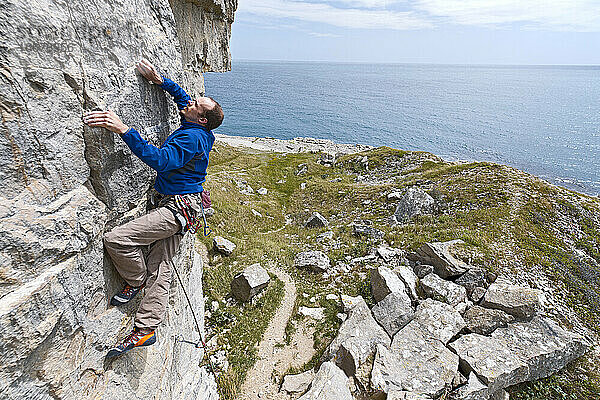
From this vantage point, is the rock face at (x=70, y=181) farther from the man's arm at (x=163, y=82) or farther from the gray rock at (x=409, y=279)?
the gray rock at (x=409, y=279)

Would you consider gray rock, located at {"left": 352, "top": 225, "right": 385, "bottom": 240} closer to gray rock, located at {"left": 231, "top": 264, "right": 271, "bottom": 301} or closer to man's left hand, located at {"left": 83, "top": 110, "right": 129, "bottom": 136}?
gray rock, located at {"left": 231, "top": 264, "right": 271, "bottom": 301}

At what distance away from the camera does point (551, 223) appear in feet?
69.4

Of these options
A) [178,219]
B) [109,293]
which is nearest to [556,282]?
[178,219]

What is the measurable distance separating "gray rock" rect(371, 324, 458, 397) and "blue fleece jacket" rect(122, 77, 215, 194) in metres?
8.32

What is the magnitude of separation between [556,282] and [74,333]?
1893 centimetres

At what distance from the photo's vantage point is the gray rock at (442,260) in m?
15.5

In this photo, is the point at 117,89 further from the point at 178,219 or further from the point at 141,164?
the point at 178,219

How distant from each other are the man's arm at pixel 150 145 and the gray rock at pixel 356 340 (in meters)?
8.81

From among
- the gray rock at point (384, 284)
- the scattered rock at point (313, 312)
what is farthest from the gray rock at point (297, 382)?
the gray rock at point (384, 284)

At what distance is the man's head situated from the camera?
6.45 m

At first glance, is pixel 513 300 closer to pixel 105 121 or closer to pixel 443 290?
pixel 443 290

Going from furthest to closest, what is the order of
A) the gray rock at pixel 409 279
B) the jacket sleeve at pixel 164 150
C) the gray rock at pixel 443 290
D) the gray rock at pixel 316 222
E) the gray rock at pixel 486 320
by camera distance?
the gray rock at pixel 316 222
the gray rock at pixel 409 279
the gray rock at pixel 443 290
the gray rock at pixel 486 320
the jacket sleeve at pixel 164 150

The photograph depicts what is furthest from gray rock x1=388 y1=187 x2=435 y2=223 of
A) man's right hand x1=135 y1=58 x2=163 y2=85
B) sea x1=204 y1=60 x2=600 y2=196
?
sea x1=204 y1=60 x2=600 y2=196

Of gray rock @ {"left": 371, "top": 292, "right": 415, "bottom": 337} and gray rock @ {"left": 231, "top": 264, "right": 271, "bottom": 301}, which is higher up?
gray rock @ {"left": 371, "top": 292, "right": 415, "bottom": 337}
